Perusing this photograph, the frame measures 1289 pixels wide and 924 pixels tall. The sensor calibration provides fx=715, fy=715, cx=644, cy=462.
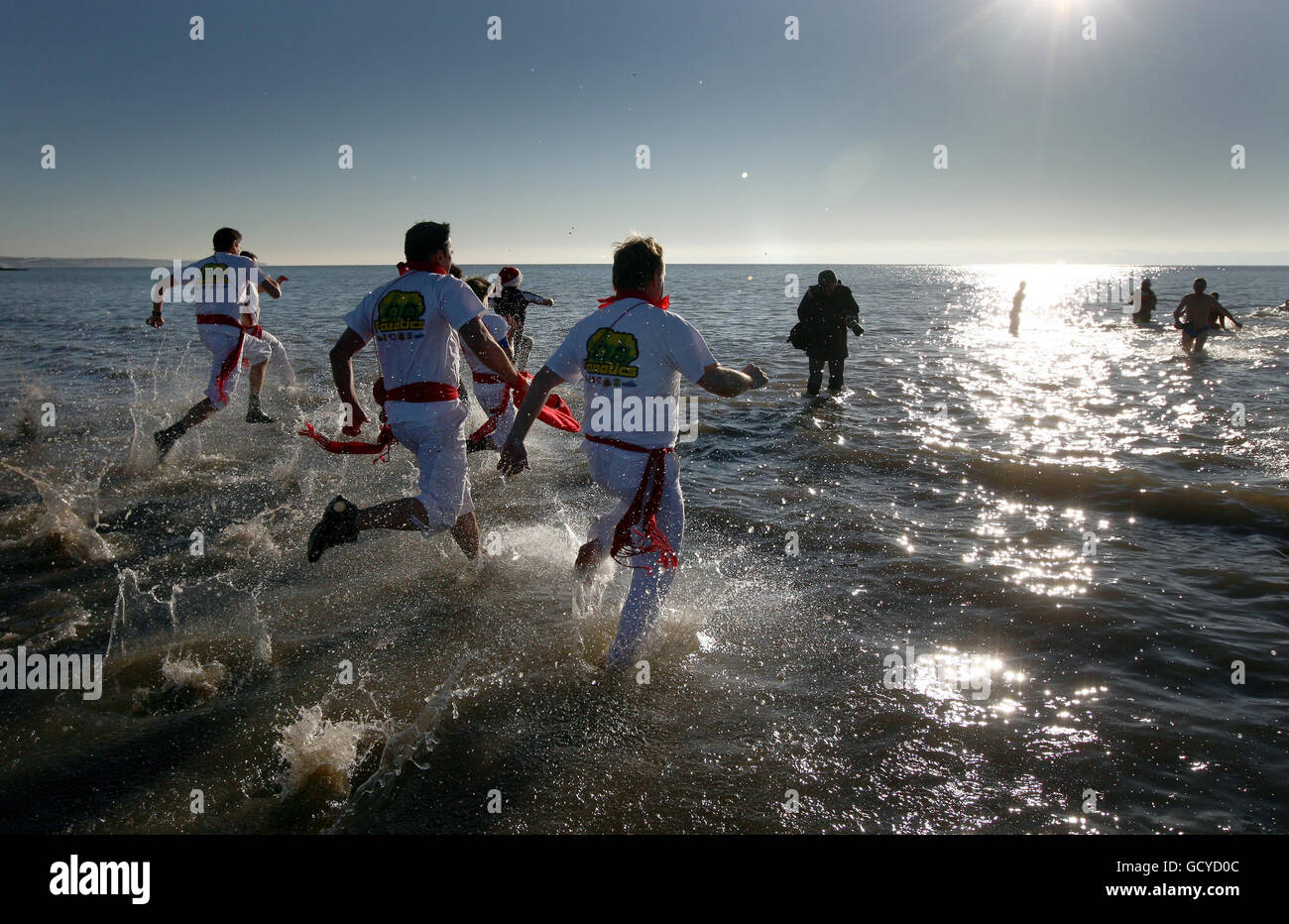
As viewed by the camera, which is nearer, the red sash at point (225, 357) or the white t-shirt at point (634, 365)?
the white t-shirt at point (634, 365)

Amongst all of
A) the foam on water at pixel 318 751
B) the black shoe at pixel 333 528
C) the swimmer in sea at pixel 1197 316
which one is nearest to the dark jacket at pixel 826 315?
the black shoe at pixel 333 528

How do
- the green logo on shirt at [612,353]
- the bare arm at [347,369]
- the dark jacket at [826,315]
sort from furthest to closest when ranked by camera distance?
1. the dark jacket at [826,315]
2. the bare arm at [347,369]
3. the green logo on shirt at [612,353]

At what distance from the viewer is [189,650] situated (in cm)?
420

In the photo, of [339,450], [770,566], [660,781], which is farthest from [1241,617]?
[339,450]

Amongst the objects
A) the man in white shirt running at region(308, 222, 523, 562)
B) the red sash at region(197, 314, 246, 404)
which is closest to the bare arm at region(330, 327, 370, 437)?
the man in white shirt running at region(308, 222, 523, 562)

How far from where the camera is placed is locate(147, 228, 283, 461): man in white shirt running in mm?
7555

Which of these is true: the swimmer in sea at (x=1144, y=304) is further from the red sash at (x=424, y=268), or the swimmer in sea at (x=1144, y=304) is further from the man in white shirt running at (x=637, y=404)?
the red sash at (x=424, y=268)

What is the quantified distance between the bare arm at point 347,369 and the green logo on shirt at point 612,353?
63.7 inches

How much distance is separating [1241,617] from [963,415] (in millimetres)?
7124

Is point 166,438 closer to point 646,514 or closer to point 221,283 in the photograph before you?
point 221,283

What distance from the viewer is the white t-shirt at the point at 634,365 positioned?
3602 mm
